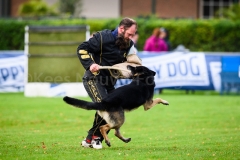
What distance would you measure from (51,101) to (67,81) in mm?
1200

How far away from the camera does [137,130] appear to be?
1140 centimetres

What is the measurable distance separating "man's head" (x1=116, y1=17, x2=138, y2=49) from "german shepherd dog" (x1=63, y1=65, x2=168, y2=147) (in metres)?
0.38

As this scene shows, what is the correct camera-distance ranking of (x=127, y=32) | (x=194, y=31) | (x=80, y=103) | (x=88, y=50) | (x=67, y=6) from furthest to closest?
(x=67, y=6), (x=194, y=31), (x=88, y=50), (x=127, y=32), (x=80, y=103)

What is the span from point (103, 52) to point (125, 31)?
1.52 feet

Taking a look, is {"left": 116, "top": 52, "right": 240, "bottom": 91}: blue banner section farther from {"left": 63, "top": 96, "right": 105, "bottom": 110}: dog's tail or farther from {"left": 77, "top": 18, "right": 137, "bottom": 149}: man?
{"left": 63, "top": 96, "right": 105, "bottom": 110}: dog's tail

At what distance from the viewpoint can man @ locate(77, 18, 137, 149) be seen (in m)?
7.91

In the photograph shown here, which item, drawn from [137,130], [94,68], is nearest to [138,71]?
[94,68]

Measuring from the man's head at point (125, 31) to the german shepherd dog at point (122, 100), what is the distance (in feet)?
1.26

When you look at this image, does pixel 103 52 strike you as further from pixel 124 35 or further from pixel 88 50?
pixel 124 35

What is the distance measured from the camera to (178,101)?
16.6 meters

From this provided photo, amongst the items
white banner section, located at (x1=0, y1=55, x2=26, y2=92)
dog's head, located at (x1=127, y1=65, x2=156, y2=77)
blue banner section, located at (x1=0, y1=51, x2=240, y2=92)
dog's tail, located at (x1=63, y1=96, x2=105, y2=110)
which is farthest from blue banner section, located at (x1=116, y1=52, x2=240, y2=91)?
dog's tail, located at (x1=63, y1=96, x2=105, y2=110)

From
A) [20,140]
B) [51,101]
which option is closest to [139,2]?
[51,101]

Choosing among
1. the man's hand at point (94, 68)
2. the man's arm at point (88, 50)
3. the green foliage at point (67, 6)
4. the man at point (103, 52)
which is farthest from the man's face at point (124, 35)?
the green foliage at point (67, 6)

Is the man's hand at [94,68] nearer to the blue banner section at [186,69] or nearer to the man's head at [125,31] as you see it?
the man's head at [125,31]
